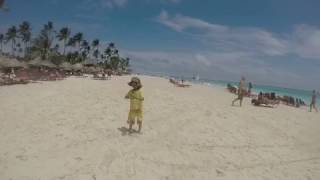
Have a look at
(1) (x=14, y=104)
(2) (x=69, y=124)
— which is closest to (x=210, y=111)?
(2) (x=69, y=124)

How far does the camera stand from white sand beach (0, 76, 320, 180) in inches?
305

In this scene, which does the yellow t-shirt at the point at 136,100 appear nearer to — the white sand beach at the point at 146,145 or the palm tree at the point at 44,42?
the white sand beach at the point at 146,145

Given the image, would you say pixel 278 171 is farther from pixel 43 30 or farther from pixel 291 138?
pixel 43 30

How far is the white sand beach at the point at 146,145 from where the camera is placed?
7.75 meters

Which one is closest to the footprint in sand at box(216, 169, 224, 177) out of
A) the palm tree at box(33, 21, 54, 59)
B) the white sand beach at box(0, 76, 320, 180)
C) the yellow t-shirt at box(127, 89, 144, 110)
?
the white sand beach at box(0, 76, 320, 180)

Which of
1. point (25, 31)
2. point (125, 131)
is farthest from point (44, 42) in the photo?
point (125, 131)

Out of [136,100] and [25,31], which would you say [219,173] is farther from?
[25,31]

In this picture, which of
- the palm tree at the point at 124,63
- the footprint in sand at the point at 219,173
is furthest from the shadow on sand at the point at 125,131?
the palm tree at the point at 124,63

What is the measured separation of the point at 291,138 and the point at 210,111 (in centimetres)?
402

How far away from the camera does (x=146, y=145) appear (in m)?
9.67

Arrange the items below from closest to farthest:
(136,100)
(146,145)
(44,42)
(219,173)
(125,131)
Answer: (219,173)
(146,145)
(136,100)
(125,131)
(44,42)

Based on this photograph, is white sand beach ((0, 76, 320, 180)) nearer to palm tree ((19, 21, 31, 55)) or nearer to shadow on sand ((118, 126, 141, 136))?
shadow on sand ((118, 126, 141, 136))

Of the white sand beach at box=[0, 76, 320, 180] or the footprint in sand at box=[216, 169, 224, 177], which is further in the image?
the footprint in sand at box=[216, 169, 224, 177]

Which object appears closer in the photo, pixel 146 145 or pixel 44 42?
pixel 146 145
